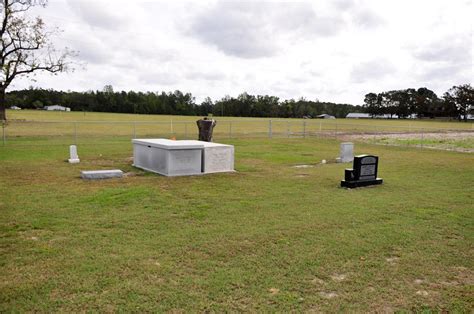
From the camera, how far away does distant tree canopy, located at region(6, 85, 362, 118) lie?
104 m

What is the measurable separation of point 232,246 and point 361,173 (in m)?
6.15

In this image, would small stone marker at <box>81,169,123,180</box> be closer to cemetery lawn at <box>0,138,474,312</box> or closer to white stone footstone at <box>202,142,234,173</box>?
cemetery lawn at <box>0,138,474,312</box>

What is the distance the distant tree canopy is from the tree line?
27.0 m

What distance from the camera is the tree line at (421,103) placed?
11221cm

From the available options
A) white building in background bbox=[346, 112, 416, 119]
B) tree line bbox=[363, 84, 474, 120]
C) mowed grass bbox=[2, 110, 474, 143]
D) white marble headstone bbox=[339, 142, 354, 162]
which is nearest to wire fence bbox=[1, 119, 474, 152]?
mowed grass bbox=[2, 110, 474, 143]

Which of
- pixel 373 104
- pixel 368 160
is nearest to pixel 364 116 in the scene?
pixel 373 104

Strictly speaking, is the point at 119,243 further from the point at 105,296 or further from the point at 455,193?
the point at 455,193

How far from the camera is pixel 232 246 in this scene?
5.65 meters

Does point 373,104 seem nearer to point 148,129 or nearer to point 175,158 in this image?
point 148,129

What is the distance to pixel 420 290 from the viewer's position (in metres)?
4.41

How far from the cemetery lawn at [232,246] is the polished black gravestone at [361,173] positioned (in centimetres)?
37

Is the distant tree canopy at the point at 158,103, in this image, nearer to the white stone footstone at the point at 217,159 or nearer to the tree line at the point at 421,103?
the tree line at the point at 421,103

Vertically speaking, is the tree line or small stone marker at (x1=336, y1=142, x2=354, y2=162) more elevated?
the tree line

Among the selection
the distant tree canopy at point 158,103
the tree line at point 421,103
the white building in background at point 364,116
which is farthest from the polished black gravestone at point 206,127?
the white building in background at point 364,116
